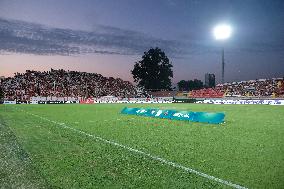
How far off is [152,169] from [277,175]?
102 inches

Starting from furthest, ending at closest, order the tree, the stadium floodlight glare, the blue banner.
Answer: the tree → the stadium floodlight glare → the blue banner

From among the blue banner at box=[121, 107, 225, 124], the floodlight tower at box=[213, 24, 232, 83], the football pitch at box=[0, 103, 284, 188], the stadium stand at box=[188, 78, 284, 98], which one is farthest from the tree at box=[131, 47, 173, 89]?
the football pitch at box=[0, 103, 284, 188]

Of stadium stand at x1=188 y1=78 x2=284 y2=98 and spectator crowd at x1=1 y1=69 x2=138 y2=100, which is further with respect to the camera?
spectator crowd at x1=1 y1=69 x2=138 y2=100

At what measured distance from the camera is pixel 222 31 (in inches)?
2162

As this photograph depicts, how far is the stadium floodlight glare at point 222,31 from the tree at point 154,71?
55.5m

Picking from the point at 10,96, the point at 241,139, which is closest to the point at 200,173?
the point at 241,139

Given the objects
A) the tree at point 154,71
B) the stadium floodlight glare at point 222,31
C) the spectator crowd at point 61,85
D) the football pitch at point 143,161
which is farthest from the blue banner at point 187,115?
the tree at point 154,71

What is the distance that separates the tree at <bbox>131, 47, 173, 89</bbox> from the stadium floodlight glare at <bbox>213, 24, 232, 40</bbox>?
182 feet

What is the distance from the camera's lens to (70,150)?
9.06 meters

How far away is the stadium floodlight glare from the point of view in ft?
180

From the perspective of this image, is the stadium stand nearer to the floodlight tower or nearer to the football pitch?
the floodlight tower

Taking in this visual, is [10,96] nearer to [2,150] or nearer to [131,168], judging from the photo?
[2,150]

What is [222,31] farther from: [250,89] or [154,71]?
[154,71]

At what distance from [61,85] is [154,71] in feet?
154
